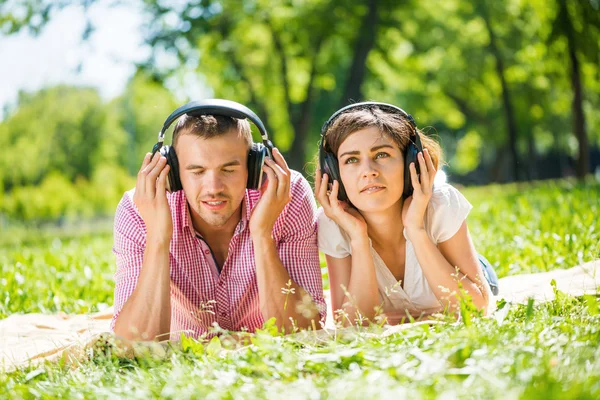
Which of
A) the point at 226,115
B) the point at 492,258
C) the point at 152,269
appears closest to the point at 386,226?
the point at 226,115

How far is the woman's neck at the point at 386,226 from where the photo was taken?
421 centimetres

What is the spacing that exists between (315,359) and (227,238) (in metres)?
1.64

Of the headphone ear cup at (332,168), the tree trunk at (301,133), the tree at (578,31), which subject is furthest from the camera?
the tree trunk at (301,133)

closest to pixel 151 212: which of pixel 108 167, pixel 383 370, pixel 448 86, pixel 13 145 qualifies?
pixel 383 370

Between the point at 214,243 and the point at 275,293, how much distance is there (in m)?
0.61

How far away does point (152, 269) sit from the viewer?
3.69 meters

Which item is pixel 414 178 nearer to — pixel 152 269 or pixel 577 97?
pixel 152 269

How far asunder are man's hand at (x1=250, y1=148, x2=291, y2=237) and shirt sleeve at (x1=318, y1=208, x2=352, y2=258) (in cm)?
47

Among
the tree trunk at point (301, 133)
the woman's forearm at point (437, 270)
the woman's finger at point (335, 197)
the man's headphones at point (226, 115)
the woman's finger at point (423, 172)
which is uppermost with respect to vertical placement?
the tree trunk at point (301, 133)

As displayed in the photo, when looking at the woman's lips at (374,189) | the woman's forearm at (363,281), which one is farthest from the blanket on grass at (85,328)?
the woman's lips at (374,189)

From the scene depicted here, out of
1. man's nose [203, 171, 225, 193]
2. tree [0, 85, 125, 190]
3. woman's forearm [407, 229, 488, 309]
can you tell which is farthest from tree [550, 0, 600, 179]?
tree [0, 85, 125, 190]

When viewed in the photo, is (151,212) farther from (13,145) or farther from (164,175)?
(13,145)

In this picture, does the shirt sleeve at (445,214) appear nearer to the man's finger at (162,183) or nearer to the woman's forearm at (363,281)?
the woman's forearm at (363,281)

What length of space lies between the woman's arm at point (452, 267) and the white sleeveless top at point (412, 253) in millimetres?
115
